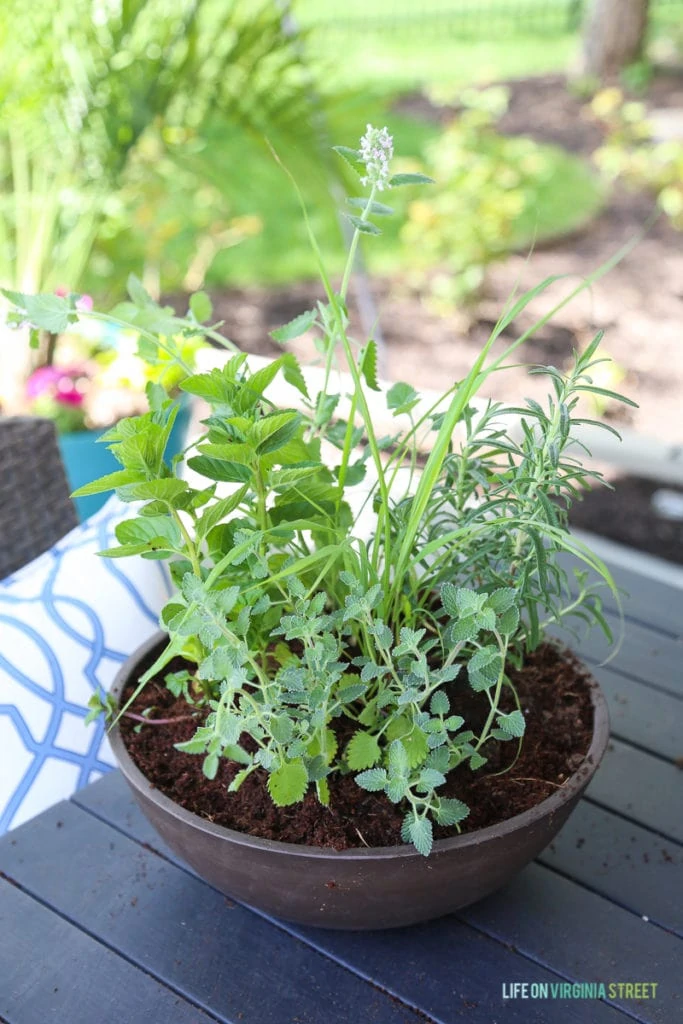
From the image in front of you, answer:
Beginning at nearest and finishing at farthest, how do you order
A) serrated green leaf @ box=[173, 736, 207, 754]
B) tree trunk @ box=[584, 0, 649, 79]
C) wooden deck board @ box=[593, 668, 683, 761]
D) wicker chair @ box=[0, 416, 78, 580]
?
serrated green leaf @ box=[173, 736, 207, 754] → wooden deck board @ box=[593, 668, 683, 761] → wicker chair @ box=[0, 416, 78, 580] → tree trunk @ box=[584, 0, 649, 79]

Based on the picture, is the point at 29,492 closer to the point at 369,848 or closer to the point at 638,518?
the point at 369,848

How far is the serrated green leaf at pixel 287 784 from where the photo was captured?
82 cm

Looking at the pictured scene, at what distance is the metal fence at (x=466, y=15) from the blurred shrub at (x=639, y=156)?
8.51 feet

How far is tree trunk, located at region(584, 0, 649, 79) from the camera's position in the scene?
264 inches

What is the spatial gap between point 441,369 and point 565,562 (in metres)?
2.39

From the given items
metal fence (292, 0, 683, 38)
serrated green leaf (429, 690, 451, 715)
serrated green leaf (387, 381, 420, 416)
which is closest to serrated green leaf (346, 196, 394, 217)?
serrated green leaf (387, 381, 420, 416)

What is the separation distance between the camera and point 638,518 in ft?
Answer: 10.5

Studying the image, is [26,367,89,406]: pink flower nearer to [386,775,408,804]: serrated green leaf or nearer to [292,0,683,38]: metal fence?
→ [386,775,408,804]: serrated green leaf

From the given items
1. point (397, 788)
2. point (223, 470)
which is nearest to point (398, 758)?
point (397, 788)

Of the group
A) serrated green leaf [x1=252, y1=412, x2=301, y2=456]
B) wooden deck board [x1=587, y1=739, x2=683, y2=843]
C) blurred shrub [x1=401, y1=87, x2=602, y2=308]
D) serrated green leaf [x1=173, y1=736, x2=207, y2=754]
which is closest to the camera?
serrated green leaf [x1=252, y1=412, x2=301, y2=456]

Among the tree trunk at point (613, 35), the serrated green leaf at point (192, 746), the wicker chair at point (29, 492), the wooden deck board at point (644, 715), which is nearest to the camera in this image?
the serrated green leaf at point (192, 746)

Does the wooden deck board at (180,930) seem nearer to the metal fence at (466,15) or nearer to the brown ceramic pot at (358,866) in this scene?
the brown ceramic pot at (358,866)

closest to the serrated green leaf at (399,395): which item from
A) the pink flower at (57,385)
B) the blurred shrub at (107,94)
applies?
the blurred shrub at (107,94)

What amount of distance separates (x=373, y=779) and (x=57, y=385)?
1988 millimetres
